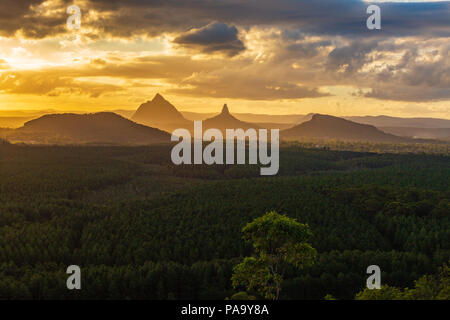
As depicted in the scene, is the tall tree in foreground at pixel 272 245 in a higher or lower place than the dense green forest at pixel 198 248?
higher

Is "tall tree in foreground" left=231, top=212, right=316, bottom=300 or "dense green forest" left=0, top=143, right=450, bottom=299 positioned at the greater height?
"tall tree in foreground" left=231, top=212, right=316, bottom=300

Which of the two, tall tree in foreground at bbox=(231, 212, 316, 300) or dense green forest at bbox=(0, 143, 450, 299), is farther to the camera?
dense green forest at bbox=(0, 143, 450, 299)

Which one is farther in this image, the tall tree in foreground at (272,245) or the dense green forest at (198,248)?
the dense green forest at (198,248)

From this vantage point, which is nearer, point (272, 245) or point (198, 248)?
point (272, 245)

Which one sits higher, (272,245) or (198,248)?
(272,245)

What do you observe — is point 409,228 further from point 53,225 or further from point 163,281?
point 53,225
